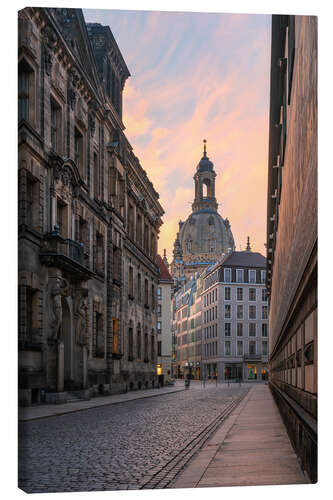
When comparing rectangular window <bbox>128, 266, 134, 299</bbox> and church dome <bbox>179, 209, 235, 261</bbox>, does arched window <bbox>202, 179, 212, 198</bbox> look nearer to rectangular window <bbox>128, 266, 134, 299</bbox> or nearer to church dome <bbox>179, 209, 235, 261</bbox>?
church dome <bbox>179, 209, 235, 261</bbox>

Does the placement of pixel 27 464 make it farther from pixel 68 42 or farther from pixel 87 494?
pixel 68 42

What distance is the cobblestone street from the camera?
8461 mm

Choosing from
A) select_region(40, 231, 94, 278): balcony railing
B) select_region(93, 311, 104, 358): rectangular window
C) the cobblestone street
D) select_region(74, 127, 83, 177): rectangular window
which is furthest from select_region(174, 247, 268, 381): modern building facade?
the cobblestone street

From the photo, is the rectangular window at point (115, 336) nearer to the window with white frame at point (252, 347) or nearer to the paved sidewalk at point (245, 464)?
the paved sidewalk at point (245, 464)

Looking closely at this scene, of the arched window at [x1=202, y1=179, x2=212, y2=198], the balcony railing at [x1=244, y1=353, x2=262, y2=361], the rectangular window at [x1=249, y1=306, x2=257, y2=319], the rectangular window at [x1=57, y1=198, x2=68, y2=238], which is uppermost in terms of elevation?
the rectangular window at [x1=57, y1=198, x2=68, y2=238]

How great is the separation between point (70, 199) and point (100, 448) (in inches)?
424

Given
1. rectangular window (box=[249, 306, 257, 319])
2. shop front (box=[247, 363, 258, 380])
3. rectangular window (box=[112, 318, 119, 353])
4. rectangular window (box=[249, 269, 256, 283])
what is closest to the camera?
rectangular window (box=[112, 318, 119, 353])

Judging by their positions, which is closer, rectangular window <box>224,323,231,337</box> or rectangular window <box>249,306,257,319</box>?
rectangular window <box>224,323,231,337</box>

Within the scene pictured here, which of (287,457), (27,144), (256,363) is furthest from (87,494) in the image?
(256,363)

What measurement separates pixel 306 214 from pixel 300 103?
178 cm

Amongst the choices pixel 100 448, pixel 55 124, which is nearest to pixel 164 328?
pixel 55 124

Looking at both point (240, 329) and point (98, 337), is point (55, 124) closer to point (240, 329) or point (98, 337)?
point (98, 337)

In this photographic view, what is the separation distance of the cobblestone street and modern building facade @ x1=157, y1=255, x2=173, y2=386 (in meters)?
36.0
